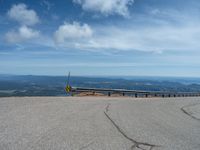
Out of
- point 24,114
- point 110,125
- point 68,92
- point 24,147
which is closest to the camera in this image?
point 24,147

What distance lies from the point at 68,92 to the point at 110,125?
15.4 metres

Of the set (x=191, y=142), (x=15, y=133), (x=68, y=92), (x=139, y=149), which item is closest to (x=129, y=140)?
(x=139, y=149)

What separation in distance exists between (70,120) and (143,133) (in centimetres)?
288

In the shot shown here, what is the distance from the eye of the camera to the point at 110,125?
28.6ft

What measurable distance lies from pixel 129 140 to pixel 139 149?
798 mm

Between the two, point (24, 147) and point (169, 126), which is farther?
point (169, 126)

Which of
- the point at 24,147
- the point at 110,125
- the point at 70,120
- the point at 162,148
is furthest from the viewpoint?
the point at 70,120

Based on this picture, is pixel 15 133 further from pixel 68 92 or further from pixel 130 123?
pixel 68 92

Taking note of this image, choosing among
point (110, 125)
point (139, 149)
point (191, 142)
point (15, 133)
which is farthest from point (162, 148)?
point (15, 133)

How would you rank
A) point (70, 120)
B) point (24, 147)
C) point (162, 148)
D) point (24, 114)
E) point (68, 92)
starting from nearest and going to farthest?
point (24, 147) < point (162, 148) < point (70, 120) < point (24, 114) < point (68, 92)

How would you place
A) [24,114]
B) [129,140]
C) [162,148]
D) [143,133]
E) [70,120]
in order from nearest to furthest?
[162,148], [129,140], [143,133], [70,120], [24,114]

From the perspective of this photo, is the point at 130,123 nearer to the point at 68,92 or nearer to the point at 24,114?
the point at 24,114

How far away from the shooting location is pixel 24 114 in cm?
1015

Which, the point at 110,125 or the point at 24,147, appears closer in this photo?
the point at 24,147
